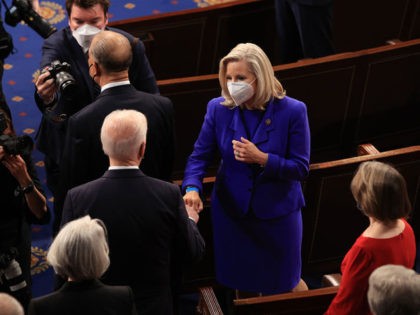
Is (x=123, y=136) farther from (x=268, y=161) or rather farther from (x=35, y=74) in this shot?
(x=35, y=74)

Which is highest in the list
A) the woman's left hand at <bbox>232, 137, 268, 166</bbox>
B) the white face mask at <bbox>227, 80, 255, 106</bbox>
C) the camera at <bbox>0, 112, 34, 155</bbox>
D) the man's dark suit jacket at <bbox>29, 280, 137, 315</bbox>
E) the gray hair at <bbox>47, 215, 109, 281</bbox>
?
the white face mask at <bbox>227, 80, 255, 106</bbox>

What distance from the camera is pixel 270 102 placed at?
3012 millimetres

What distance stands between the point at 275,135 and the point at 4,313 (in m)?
1.37

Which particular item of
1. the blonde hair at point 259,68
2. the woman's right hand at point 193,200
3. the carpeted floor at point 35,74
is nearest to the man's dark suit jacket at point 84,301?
the woman's right hand at point 193,200

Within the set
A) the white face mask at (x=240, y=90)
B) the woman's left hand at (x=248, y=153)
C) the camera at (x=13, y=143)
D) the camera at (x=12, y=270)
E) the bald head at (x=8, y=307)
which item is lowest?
the camera at (x=12, y=270)

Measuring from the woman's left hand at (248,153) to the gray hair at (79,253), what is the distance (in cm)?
85

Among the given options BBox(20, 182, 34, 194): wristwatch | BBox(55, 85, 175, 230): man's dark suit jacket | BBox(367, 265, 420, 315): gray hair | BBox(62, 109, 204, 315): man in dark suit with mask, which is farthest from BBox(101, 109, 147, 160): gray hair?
BBox(367, 265, 420, 315): gray hair

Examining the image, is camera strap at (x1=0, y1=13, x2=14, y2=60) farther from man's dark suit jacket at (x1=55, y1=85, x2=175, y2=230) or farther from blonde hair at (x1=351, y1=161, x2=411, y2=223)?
blonde hair at (x1=351, y1=161, x2=411, y2=223)

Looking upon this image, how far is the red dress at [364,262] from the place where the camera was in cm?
254

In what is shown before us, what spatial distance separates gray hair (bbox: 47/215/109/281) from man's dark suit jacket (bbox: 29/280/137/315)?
0.11ft

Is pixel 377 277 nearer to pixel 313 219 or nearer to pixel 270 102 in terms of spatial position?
pixel 270 102

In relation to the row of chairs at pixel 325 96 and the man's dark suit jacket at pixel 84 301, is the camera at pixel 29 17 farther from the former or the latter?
the man's dark suit jacket at pixel 84 301

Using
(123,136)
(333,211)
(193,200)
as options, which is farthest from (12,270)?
(333,211)

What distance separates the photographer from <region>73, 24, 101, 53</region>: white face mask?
11.2 ft
